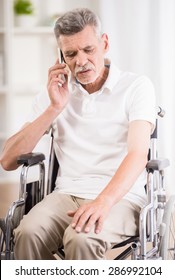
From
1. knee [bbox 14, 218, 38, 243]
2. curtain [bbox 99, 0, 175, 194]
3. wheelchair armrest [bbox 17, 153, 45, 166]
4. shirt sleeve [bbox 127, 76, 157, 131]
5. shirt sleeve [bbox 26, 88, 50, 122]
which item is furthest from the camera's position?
curtain [bbox 99, 0, 175, 194]

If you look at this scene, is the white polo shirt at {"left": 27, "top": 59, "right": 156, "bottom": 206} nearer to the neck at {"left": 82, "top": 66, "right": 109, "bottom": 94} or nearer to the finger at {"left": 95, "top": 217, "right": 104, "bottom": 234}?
the neck at {"left": 82, "top": 66, "right": 109, "bottom": 94}

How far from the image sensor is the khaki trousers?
1877mm

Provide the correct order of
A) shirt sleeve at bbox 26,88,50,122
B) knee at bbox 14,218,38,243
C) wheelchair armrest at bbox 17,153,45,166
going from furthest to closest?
shirt sleeve at bbox 26,88,50,122 < wheelchair armrest at bbox 17,153,45,166 < knee at bbox 14,218,38,243

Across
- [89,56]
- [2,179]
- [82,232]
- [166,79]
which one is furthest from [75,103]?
[2,179]

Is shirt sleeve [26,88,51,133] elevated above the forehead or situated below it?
below

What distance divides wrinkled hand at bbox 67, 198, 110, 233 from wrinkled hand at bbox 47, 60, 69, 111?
0.45m

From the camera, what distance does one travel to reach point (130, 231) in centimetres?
203

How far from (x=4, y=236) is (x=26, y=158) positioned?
0.29m

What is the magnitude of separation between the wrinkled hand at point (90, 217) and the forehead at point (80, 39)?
0.57m

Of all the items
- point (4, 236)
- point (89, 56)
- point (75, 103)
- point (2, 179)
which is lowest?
point (2, 179)

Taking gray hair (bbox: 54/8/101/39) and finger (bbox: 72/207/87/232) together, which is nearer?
finger (bbox: 72/207/87/232)

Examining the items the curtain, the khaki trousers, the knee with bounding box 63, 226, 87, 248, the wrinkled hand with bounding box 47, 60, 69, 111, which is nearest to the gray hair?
the wrinkled hand with bounding box 47, 60, 69, 111

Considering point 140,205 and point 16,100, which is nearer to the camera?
point 140,205

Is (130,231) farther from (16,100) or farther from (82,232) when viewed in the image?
(16,100)
